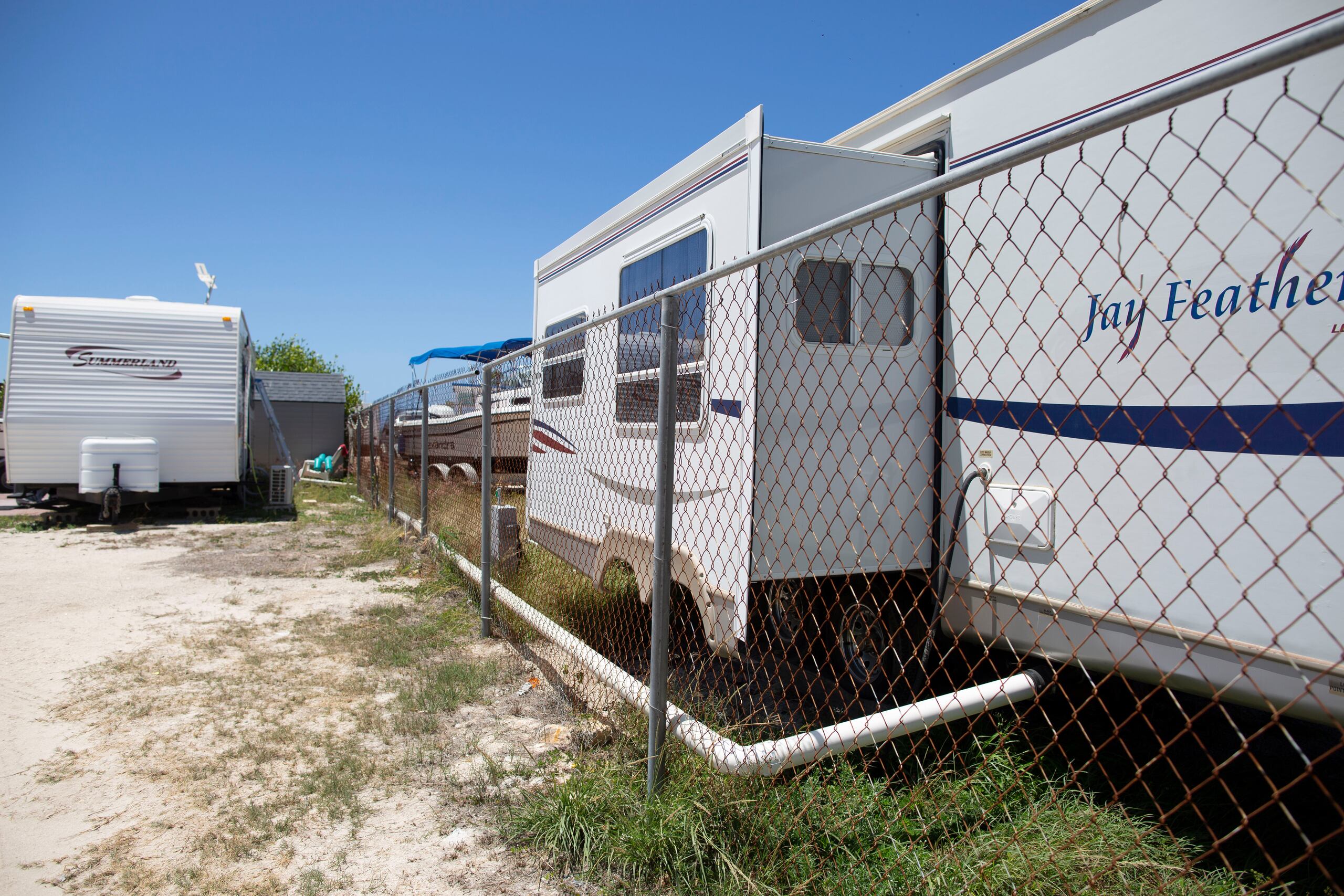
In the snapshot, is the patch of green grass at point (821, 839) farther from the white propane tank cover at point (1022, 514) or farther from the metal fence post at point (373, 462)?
the metal fence post at point (373, 462)

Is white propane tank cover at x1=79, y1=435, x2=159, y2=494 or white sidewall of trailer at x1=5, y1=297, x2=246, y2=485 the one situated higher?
white sidewall of trailer at x1=5, y1=297, x2=246, y2=485

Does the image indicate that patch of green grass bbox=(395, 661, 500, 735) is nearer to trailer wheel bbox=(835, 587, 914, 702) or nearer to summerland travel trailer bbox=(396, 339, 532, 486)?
summerland travel trailer bbox=(396, 339, 532, 486)

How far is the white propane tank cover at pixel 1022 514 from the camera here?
3.05 m

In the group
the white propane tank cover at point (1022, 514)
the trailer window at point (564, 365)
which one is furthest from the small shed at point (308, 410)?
the white propane tank cover at point (1022, 514)

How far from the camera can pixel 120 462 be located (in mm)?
9578

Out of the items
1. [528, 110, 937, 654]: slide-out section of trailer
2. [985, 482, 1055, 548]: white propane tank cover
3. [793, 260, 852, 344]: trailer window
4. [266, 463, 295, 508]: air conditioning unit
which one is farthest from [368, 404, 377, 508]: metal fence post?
[985, 482, 1055, 548]: white propane tank cover

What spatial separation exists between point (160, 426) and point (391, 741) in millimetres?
8733

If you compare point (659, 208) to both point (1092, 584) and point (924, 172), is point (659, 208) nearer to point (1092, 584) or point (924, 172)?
point (924, 172)

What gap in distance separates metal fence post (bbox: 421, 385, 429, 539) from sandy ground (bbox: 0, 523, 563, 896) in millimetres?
1004

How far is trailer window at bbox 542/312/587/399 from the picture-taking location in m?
5.20

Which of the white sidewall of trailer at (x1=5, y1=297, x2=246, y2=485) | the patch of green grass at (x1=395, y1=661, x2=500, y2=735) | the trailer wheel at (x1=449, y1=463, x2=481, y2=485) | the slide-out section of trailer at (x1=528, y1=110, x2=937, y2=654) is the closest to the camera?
the slide-out section of trailer at (x1=528, y1=110, x2=937, y2=654)

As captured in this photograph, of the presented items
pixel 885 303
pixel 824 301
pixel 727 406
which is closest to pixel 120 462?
pixel 727 406

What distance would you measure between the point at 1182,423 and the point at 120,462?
1101cm

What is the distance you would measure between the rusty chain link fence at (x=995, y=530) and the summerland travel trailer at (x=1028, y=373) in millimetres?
18
